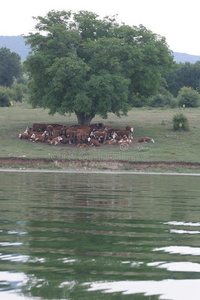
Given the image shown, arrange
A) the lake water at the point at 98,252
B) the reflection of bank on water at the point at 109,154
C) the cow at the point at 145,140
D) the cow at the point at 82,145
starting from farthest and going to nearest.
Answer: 1. the cow at the point at 145,140
2. the cow at the point at 82,145
3. the reflection of bank on water at the point at 109,154
4. the lake water at the point at 98,252

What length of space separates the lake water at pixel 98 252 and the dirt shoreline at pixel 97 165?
22365mm

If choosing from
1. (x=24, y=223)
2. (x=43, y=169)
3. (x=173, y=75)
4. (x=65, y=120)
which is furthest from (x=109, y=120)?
(x=173, y=75)

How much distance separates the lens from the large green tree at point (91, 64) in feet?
148

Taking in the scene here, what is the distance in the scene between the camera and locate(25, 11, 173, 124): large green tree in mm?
45250

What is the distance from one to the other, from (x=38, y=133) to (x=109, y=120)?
11.8 metres

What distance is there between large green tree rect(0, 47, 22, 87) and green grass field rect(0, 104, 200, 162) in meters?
69.0

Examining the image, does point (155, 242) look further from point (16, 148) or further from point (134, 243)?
point (16, 148)

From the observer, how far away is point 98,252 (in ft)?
26.4

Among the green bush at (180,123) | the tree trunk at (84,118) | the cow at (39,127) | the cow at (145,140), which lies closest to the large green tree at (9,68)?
the tree trunk at (84,118)

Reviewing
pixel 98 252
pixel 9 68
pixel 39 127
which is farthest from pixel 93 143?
pixel 9 68

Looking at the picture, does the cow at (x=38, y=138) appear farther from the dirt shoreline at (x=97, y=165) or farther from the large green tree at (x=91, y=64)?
the dirt shoreline at (x=97, y=165)

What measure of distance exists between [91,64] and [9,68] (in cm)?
8634

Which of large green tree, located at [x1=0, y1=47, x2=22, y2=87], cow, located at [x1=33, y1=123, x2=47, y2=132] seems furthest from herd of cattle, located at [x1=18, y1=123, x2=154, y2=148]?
large green tree, located at [x1=0, y1=47, x2=22, y2=87]

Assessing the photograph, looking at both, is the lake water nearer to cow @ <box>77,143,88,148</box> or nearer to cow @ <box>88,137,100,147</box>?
cow @ <box>77,143,88,148</box>
